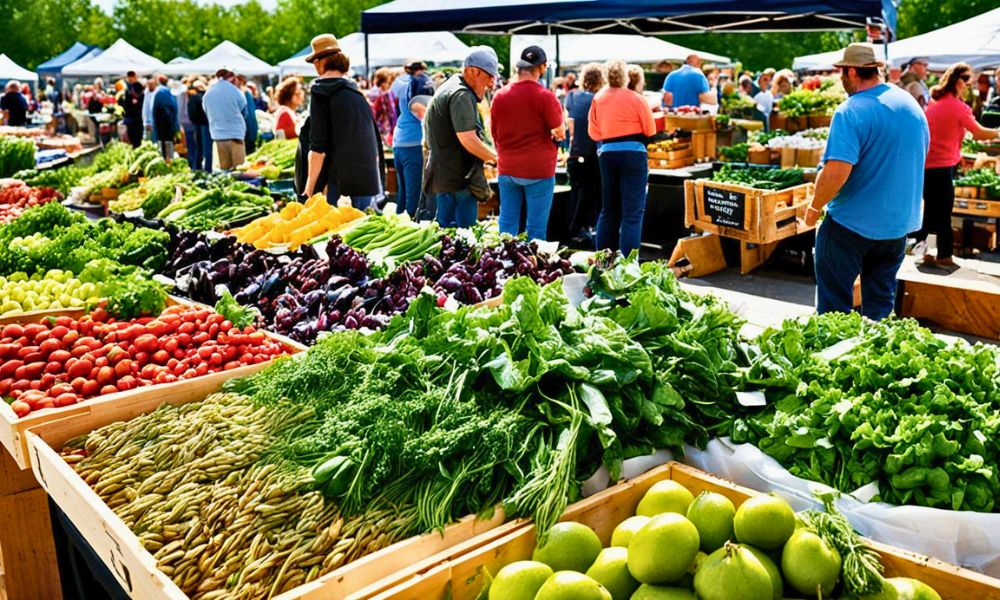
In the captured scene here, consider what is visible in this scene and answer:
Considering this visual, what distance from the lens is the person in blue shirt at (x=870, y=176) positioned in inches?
176

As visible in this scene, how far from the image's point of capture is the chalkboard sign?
7452 millimetres

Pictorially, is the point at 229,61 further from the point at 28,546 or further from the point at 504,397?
the point at 504,397

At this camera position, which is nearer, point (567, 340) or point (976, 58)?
point (567, 340)

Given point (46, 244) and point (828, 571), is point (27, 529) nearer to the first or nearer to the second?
point (46, 244)

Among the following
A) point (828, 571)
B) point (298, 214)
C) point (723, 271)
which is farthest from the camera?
point (723, 271)

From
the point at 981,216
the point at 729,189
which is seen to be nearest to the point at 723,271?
the point at 729,189

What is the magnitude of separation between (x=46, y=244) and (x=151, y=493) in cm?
337

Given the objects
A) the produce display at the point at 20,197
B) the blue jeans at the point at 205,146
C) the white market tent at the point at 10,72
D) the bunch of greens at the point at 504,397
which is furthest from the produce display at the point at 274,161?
the white market tent at the point at 10,72

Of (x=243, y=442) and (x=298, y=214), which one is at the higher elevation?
(x=298, y=214)

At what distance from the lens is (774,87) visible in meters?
14.1

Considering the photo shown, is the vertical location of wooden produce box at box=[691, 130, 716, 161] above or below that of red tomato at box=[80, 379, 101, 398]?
above

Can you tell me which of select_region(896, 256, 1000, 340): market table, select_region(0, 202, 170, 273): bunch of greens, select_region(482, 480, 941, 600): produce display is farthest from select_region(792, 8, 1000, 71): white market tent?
select_region(482, 480, 941, 600): produce display

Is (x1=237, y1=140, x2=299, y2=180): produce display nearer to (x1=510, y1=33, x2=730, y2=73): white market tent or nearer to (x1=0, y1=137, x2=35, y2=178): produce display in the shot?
(x1=0, y1=137, x2=35, y2=178): produce display

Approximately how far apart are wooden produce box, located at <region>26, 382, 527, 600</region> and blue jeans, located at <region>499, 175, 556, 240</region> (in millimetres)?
4519
